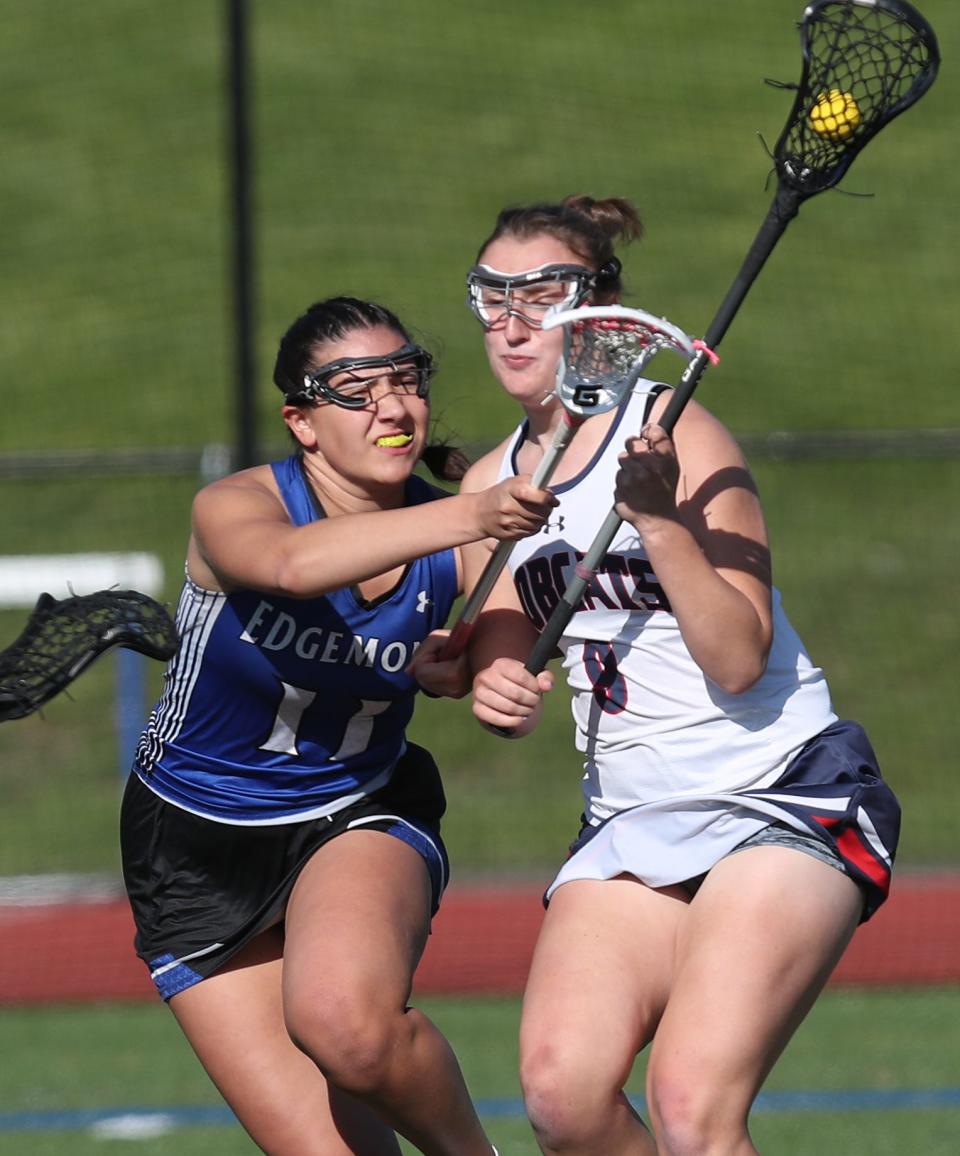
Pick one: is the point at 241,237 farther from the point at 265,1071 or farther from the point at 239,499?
the point at 265,1071

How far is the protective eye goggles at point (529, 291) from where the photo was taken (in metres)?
3.35

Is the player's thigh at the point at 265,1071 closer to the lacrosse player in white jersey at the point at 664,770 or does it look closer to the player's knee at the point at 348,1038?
the player's knee at the point at 348,1038

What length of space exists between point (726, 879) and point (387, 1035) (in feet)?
2.22

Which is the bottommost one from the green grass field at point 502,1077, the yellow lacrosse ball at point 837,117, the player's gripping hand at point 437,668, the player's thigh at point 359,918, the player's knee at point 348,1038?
the green grass field at point 502,1077

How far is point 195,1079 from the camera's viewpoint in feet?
17.6

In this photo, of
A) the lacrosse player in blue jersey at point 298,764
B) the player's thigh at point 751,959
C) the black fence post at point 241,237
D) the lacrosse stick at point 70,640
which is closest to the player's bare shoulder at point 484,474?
the lacrosse player in blue jersey at point 298,764

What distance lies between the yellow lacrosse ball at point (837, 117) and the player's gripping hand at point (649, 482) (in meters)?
0.68

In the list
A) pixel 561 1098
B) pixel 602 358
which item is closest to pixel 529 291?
pixel 602 358

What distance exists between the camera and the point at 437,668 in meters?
3.53

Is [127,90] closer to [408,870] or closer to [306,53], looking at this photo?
[306,53]

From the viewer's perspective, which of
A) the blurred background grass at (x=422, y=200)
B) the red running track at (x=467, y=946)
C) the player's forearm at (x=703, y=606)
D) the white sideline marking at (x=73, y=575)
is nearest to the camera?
the player's forearm at (x=703, y=606)

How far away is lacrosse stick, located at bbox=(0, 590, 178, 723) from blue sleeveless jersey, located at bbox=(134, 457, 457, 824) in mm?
144

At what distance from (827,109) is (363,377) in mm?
1018

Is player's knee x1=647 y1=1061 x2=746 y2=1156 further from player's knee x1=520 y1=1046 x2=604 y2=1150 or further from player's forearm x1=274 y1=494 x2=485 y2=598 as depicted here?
player's forearm x1=274 y1=494 x2=485 y2=598
